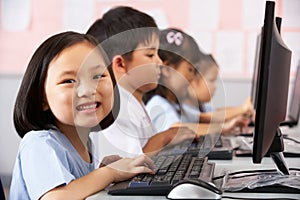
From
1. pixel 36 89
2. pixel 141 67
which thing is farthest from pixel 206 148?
pixel 36 89

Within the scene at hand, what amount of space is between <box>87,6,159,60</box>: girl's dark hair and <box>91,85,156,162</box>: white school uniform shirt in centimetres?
17

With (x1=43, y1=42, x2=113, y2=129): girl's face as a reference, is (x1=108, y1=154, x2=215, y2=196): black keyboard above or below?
below

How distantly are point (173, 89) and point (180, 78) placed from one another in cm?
7

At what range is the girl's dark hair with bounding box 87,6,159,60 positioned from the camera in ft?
6.58

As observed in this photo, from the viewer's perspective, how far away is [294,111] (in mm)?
2654

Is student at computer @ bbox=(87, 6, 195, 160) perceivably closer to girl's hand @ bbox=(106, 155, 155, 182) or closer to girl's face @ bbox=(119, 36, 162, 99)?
girl's face @ bbox=(119, 36, 162, 99)

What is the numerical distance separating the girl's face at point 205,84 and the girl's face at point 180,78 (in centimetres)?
6

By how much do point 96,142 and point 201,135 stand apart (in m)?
0.60

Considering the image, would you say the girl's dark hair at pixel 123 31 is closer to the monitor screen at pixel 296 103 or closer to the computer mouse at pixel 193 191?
the monitor screen at pixel 296 103

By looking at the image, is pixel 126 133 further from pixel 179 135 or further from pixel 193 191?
pixel 193 191

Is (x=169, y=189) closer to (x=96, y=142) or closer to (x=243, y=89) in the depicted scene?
(x=96, y=142)

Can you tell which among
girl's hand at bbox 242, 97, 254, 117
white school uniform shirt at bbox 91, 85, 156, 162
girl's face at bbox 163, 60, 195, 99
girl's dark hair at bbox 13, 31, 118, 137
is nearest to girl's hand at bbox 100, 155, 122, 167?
white school uniform shirt at bbox 91, 85, 156, 162

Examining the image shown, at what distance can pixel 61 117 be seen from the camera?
54.2 inches

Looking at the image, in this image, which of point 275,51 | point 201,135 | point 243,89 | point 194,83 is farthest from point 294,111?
point 275,51
